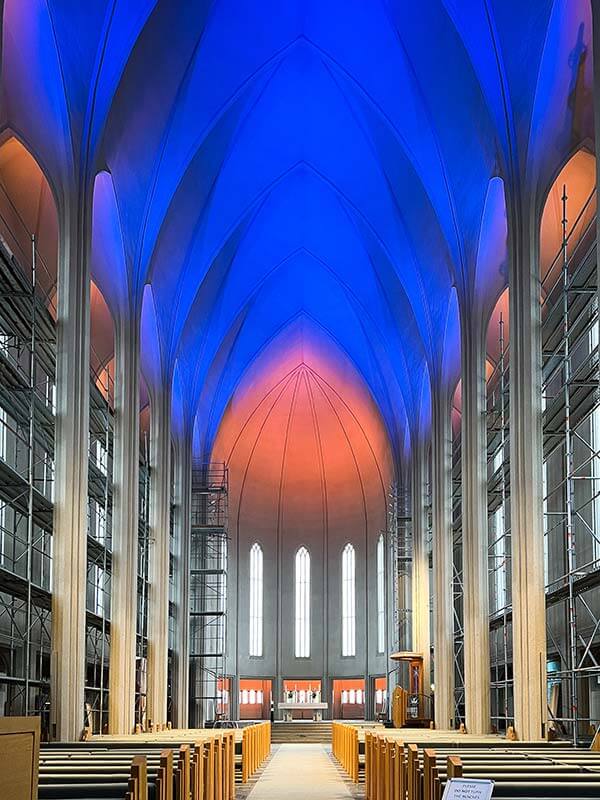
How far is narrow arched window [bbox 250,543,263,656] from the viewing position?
46062mm

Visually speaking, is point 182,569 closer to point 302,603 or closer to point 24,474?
point 302,603

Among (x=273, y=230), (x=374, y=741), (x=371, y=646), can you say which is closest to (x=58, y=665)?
(x=374, y=741)

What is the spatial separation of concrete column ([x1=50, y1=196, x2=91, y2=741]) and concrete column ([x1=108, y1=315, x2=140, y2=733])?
215 inches

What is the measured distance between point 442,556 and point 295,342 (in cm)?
1331

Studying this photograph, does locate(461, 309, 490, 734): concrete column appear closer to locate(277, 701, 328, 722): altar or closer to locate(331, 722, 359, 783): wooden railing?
locate(331, 722, 359, 783): wooden railing

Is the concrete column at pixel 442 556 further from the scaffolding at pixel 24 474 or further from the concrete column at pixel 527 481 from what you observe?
the concrete column at pixel 527 481

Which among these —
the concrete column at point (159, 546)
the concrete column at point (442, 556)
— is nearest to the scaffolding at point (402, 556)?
the concrete column at point (442, 556)

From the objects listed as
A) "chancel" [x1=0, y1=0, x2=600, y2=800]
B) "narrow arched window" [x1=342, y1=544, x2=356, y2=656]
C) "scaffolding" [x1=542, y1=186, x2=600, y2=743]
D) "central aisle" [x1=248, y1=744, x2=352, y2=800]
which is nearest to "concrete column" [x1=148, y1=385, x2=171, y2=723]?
"chancel" [x1=0, y1=0, x2=600, y2=800]

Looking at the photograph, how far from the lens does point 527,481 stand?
19.5m

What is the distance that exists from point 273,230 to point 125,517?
11581mm

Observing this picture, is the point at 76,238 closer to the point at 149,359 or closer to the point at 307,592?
the point at 149,359

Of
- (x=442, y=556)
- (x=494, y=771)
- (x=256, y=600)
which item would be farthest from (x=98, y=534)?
(x=494, y=771)

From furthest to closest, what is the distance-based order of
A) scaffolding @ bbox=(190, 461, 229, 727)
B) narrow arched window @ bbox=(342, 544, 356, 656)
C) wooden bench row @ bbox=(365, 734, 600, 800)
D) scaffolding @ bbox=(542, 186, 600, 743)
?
1. narrow arched window @ bbox=(342, 544, 356, 656)
2. scaffolding @ bbox=(190, 461, 229, 727)
3. scaffolding @ bbox=(542, 186, 600, 743)
4. wooden bench row @ bbox=(365, 734, 600, 800)

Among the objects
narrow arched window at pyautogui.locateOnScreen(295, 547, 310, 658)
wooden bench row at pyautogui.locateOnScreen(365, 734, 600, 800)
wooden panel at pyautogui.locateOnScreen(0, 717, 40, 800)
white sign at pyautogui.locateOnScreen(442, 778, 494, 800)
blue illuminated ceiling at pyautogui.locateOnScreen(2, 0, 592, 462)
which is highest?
blue illuminated ceiling at pyautogui.locateOnScreen(2, 0, 592, 462)
